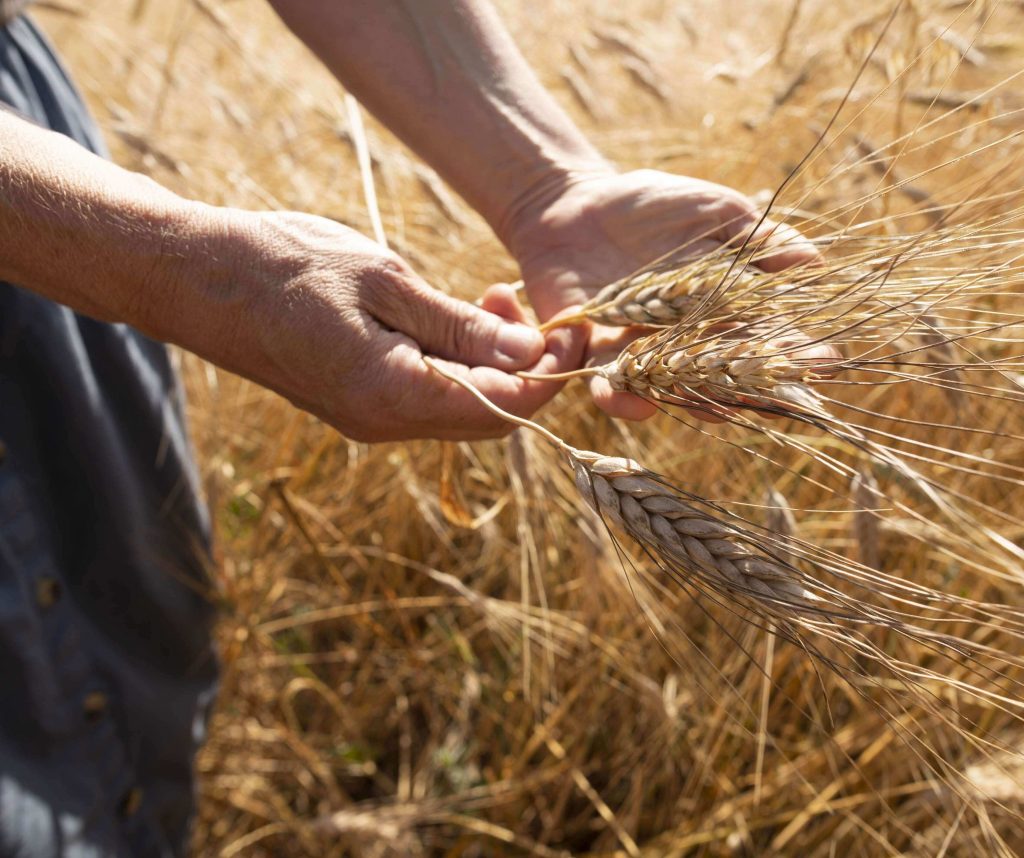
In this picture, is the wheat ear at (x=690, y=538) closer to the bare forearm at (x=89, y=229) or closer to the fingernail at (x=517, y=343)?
the fingernail at (x=517, y=343)

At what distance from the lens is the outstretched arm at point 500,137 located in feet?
3.33

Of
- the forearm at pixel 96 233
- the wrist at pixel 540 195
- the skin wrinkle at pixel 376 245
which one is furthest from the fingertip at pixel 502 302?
the forearm at pixel 96 233

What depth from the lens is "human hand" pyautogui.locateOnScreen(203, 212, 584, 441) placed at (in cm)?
79

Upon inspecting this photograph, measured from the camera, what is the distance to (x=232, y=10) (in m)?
3.65

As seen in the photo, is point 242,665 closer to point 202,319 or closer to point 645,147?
point 202,319

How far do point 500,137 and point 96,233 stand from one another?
0.49 metres

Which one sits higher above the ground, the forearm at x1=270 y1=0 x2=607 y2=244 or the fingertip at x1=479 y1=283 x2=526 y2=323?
the forearm at x1=270 y1=0 x2=607 y2=244

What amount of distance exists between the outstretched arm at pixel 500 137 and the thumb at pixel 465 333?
0.13 meters

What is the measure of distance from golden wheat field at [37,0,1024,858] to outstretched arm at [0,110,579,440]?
207 millimetres

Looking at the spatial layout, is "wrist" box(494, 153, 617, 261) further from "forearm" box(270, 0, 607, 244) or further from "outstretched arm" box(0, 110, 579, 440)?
"outstretched arm" box(0, 110, 579, 440)

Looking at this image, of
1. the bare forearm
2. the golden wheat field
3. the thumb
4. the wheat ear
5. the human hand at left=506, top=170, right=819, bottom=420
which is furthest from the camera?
the golden wheat field

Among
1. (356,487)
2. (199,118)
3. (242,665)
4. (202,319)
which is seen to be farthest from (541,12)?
(202,319)

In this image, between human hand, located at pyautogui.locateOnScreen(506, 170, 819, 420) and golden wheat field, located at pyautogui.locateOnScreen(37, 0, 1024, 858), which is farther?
golden wheat field, located at pyautogui.locateOnScreen(37, 0, 1024, 858)

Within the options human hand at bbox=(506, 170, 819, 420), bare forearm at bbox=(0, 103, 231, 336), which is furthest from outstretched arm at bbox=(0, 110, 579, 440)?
human hand at bbox=(506, 170, 819, 420)
